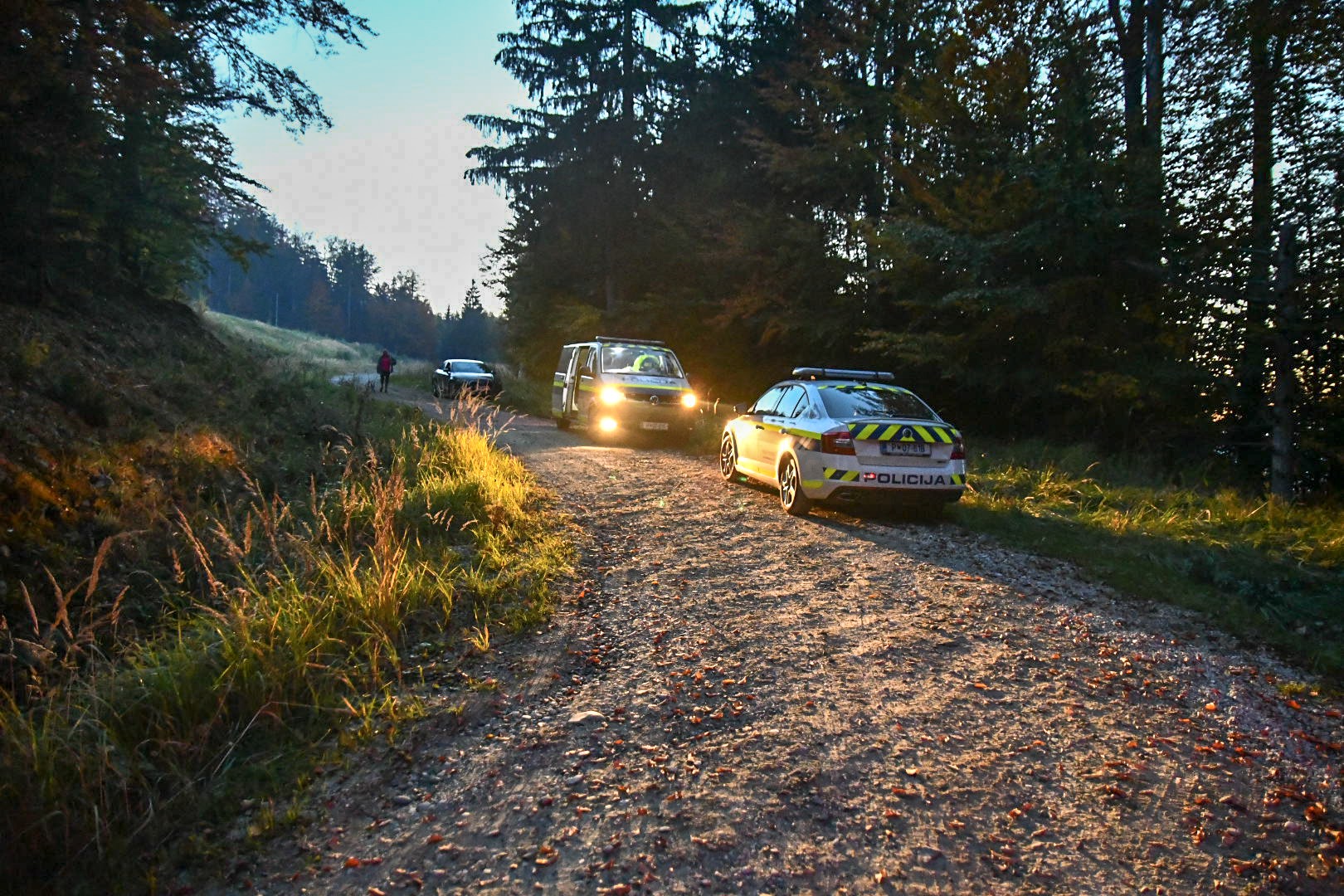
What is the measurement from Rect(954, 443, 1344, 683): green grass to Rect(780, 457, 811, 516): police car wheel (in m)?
1.77

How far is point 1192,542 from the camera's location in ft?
26.5

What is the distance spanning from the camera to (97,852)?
316 centimetres

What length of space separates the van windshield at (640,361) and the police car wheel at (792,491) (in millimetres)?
7945

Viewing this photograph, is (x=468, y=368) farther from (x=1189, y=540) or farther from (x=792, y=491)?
(x=1189, y=540)

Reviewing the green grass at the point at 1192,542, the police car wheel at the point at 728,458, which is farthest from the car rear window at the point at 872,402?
the police car wheel at the point at 728,458

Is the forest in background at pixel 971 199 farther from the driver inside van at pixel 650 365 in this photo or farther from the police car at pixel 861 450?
the police car at pixel 861 450

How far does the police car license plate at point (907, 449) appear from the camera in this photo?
888cm

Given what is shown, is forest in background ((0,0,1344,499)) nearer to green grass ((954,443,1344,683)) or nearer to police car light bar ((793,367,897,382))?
green grass ((954,443,1344,683))

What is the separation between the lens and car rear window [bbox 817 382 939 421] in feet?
30.7

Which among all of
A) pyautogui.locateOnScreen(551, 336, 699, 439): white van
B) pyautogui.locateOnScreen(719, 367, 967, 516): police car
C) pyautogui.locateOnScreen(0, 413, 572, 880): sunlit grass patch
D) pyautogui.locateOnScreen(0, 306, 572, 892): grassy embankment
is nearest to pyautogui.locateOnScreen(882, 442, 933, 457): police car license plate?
pyautogui.locateOnScreen(719, 367, 967, 516): police car

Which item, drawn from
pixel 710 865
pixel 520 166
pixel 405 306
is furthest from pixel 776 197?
pixel 405 306

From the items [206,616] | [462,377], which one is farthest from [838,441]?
[462,377]

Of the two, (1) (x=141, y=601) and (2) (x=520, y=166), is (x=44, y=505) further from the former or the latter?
(2) (x=520, y=166)

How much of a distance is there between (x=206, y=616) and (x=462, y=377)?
90.3 feet
